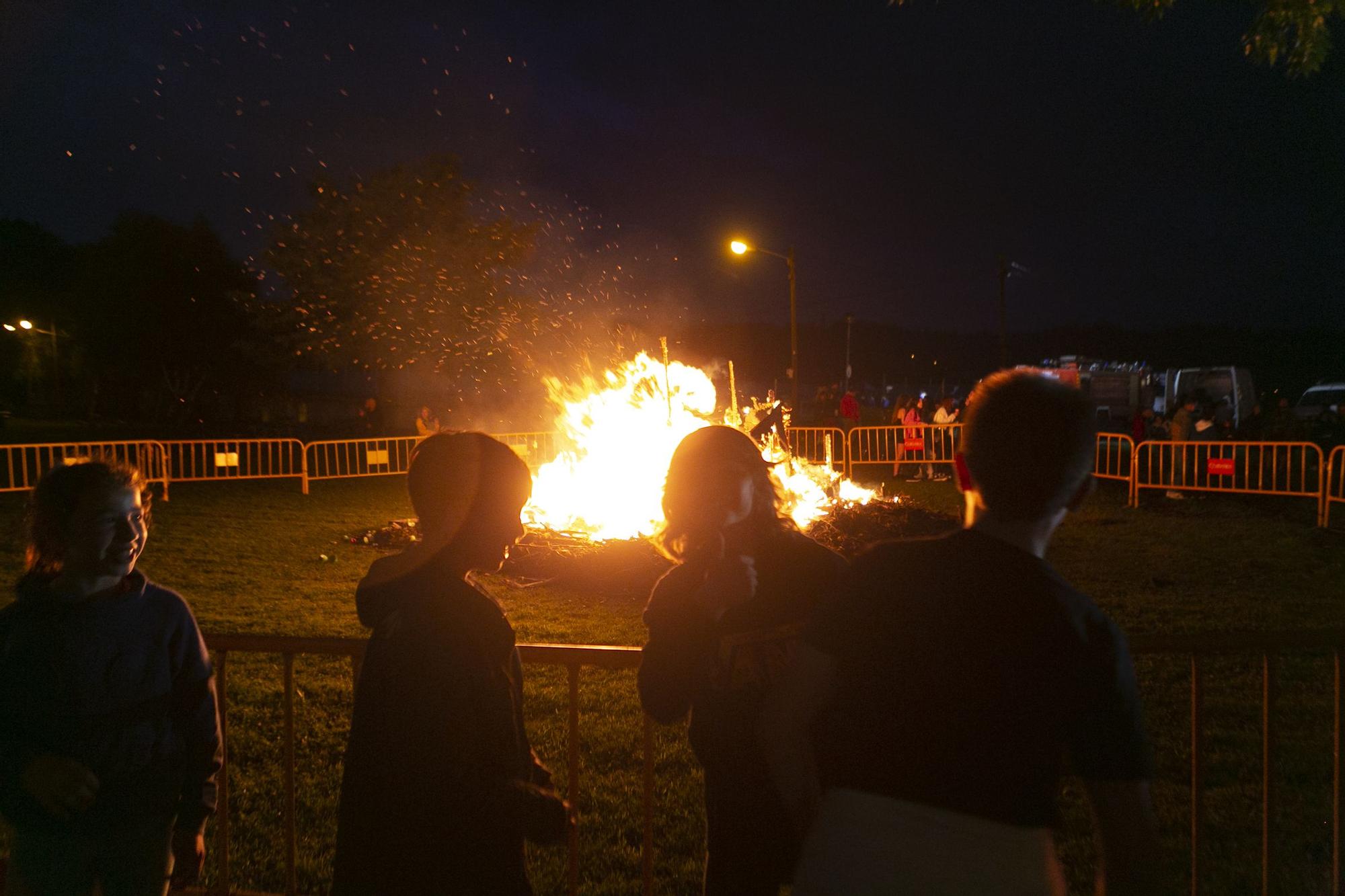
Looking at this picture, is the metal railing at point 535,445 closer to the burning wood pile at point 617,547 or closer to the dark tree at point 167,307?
the burning wood pile at point 617,547

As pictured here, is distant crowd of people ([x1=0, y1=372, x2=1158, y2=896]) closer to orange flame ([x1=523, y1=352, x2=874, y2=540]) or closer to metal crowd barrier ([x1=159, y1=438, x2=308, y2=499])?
orange flame ([x1=523, y1=352, x2=874, y2=540])

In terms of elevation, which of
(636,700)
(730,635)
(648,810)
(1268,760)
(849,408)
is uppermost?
(849,408)

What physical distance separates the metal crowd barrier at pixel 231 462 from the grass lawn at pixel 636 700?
4.15m

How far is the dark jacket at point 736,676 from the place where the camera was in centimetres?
226

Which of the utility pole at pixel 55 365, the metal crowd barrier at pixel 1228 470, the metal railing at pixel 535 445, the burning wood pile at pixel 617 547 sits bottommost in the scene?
the burning wood pile at pixel 617 547

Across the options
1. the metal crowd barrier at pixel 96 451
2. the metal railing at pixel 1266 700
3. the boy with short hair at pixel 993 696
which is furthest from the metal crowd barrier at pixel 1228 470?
the metal crowd barrier at pixel 96 451

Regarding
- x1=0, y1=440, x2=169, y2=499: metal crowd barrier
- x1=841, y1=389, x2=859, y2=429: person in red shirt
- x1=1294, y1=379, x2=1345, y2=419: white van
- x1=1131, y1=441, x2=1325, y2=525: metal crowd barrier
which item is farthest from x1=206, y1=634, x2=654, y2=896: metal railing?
x1=1294, y1=379, x2=1345, y2=419: white van

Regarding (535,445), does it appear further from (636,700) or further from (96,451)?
(636,700)

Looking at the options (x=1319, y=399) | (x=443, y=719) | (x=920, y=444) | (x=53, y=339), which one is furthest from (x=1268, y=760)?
(x=53, y=339)

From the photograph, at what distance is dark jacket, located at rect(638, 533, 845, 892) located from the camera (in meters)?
2.26

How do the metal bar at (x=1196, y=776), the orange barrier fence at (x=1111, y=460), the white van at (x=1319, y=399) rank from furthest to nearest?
the white van at (x=1319, y=399) → the orange barrier fence at (x=1111, y=460) → the metal bar at (x=1196, y=776)

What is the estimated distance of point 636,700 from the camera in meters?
6.09

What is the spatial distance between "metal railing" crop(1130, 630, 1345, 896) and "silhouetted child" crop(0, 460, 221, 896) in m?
→ 2.99

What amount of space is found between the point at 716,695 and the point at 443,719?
0.72 metres
